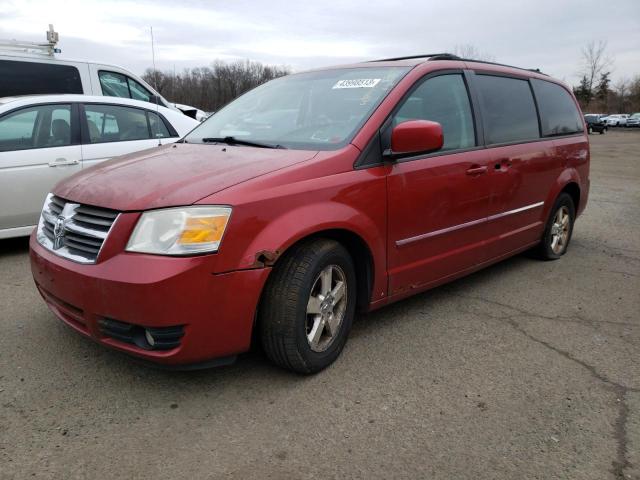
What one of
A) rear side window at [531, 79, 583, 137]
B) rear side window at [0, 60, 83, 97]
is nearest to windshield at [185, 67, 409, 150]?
rear side window at [531, 79, 583, 137]

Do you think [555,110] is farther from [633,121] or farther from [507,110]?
[633,121]

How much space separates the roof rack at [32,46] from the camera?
7871mm

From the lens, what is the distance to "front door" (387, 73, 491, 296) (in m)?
3.26

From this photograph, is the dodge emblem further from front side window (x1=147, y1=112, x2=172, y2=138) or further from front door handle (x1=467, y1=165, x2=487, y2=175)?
front side window (x1=147, y1=112, x2=172, y2=138)

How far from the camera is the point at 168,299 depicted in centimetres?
236

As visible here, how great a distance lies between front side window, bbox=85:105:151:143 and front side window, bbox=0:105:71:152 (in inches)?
9.4

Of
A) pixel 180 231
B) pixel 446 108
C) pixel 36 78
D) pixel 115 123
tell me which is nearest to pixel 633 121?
pixel 36 78

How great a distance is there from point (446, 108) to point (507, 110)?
2.75 feet

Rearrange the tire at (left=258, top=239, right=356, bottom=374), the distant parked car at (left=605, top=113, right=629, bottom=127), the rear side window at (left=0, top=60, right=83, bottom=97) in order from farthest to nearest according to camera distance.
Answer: the distant parked car at (left=605, top=113, right=629, bottom=127), the rear side window at (left=0, top=60, right=83, bottom=97), the tire at (left=258, top=239, right=356, bottom=374)

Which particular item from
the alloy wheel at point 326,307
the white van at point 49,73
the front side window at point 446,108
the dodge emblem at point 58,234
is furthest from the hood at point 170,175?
the white van at point 49,73

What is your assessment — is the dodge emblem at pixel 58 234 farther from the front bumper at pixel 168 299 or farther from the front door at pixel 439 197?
the front door at pixel 439 197

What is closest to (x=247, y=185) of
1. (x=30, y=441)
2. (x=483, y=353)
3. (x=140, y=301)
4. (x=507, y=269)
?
(x=140, y=301)

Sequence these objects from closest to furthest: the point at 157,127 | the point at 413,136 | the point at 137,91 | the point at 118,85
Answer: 1. the point at 413,136
2. the point at 157,127
3. the point at 118,85
4. the point at 137,91

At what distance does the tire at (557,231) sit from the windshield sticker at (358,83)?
8.00 feet
